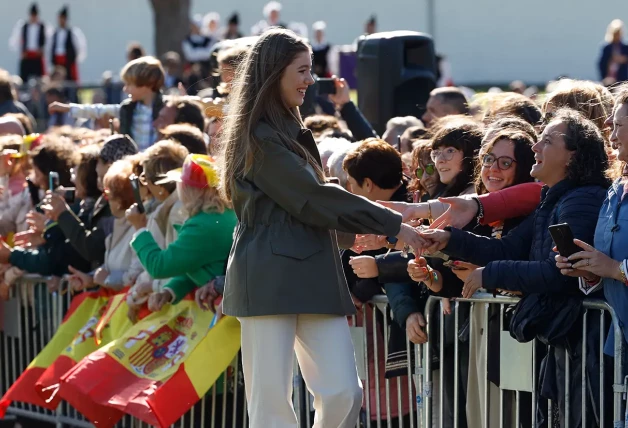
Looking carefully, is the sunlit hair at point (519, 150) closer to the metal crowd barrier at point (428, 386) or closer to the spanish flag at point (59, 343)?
the metal crowd barrier at point (428, 386)

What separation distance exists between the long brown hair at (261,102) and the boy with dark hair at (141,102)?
4.24 m

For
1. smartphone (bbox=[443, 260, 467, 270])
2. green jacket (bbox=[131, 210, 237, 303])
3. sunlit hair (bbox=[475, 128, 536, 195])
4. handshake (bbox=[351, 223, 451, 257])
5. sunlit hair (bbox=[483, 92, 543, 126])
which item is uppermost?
sunlit hair (bbox=[483, 92, 543, 126])

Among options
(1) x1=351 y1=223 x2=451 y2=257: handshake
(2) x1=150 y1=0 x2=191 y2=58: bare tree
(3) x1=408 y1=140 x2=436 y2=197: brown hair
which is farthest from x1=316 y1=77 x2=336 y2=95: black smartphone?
(2) x1=150 y1=0 x2=191 y2=58: bare tree

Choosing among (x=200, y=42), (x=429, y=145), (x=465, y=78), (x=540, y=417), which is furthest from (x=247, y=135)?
(x=465, y=78)

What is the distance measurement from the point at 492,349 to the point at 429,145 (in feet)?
3.45

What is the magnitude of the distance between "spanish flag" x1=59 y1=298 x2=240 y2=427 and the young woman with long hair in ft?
4.19

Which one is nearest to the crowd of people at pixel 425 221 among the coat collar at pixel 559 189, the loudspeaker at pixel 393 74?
the coat collar at pixel 559 189

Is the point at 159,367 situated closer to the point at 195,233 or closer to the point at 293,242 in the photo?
the point at 195,233

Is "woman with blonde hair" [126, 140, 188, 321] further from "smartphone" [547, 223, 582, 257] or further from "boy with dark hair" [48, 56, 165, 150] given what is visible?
"smartphone" [547, 223, 582, 257]

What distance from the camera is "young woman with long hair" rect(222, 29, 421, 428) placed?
521cm

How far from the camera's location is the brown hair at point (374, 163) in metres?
6.23

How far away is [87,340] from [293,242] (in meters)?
2.70

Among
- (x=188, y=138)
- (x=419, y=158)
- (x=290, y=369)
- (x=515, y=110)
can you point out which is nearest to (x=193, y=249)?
(x=419, y=158)

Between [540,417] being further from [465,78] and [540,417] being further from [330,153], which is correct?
[465,78]
